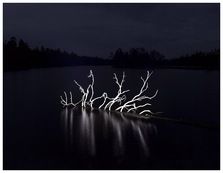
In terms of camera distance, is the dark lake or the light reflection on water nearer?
the dark lake

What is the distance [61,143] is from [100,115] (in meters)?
2.47

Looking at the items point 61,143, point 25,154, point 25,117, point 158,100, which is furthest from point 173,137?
point 158,100

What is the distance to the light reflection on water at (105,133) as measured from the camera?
20.3 feet

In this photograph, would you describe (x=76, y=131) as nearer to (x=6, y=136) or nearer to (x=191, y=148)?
(x=6, y=136)

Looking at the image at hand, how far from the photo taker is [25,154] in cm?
608

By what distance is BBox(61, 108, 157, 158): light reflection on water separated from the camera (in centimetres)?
620

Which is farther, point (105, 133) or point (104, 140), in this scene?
point (105, 133)

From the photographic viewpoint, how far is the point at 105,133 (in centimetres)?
731

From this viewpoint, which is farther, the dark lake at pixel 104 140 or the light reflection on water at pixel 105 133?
the light reflection on water at pixel 105 133

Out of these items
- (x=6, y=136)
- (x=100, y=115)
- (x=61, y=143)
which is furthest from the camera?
(x=100, y=115)

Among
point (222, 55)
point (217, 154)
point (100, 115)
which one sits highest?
point (222, 55)

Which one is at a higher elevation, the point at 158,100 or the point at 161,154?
the point at 158,100

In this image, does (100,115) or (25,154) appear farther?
(100,115)

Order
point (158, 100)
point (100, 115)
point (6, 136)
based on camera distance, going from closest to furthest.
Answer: point (6, 136), point (100, 115), point (158, 100)
